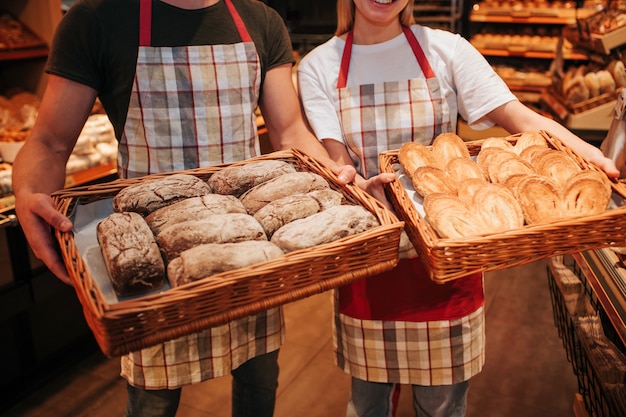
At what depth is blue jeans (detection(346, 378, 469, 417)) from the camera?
169cm

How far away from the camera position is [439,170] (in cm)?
145

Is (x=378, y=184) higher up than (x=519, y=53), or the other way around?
(x=519, y=53)

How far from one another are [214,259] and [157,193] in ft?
1.02

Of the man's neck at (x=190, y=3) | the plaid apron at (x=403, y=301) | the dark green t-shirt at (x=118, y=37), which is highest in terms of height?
the man's neck at (x=190, y=3)

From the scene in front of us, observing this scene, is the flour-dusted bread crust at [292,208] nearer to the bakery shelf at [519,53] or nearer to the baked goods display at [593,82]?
the baked goods display at [593,82]

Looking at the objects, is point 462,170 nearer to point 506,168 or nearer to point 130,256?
point 506,168

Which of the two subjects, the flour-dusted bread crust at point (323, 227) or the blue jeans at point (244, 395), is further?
the blue jeans at point (244, 395)

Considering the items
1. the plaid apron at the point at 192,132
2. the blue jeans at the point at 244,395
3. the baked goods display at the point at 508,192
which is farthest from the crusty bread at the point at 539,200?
the blue jeans at the point at 244,395

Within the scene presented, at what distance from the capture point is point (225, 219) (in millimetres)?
1198

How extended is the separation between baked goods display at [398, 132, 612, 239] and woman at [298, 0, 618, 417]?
233 millimetres

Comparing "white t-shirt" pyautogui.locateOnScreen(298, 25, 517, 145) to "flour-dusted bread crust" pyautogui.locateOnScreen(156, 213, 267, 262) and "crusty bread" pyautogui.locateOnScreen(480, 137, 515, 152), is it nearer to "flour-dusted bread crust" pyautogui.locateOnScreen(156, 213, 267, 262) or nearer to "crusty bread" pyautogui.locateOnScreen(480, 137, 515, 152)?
"crusty bread" pyautogui.locateOnScreen(480, 137, 515, 152)

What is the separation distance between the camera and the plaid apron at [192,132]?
4.98 ft

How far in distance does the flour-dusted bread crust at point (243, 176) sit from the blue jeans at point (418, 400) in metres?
0.73

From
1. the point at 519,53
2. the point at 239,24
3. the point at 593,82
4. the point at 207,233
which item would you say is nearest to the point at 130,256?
the point at 207,233
